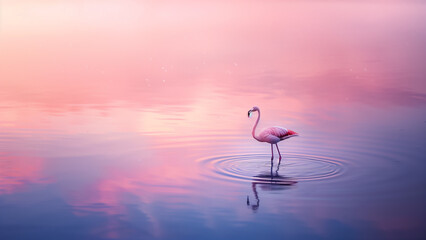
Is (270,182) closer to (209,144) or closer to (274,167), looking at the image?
(274,167)

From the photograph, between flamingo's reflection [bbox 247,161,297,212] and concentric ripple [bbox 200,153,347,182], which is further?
concentric ripple [bbox 200,153,347,182]

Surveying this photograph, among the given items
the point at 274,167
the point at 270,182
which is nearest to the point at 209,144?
the point at 274,167

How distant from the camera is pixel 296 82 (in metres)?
19.2

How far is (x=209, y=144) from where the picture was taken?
1091 centimetres

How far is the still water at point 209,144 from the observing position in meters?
7.16

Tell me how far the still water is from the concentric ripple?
1.1 inches

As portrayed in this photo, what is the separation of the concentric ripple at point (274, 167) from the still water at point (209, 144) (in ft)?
0.09

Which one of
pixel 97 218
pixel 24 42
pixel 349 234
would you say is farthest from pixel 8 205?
pixel 24 42

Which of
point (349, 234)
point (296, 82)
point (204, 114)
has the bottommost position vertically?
point (349, 234)

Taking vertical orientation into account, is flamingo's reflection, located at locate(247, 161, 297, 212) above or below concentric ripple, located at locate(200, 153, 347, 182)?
below

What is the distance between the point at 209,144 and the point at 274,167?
179cm

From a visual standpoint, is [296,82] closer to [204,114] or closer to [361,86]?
[361,86]

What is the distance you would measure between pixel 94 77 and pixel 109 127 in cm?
866

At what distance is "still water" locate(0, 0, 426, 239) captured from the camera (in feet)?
23.5
